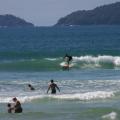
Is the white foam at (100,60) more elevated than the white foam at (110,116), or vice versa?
the white foam at (100,60)

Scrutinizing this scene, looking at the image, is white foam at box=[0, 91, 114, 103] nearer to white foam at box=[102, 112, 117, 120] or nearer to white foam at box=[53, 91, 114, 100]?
white foam at box=[53, 91, 114, 100]

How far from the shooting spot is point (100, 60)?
59406 mm

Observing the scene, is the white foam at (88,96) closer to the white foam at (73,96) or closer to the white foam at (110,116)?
the white foam at (73,96)

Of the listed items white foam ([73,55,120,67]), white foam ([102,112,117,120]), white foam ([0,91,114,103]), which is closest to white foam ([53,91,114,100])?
white foam ([0,91,114,103])

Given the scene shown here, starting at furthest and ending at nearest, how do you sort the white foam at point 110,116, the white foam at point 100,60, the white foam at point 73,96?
the white foam at point 100,60
the white foam at point 73,96
the white foam at point 110,116

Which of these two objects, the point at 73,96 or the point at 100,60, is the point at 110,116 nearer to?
the point at 73,96

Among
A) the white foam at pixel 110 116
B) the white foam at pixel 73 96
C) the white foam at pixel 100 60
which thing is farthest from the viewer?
the white foam at pixel 100 60

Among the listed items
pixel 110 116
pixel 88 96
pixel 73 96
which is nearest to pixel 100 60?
pixel 88 96

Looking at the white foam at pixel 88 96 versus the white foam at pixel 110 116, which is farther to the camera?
the white foam at pixel 88 96

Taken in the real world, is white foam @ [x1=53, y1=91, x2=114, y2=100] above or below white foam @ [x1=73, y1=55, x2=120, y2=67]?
below

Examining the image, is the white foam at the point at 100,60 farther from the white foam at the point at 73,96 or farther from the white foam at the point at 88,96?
the white foam at the point at 73,96

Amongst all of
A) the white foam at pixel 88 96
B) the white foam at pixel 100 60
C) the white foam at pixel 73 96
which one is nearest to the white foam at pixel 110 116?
the white foam at pixel 73 96

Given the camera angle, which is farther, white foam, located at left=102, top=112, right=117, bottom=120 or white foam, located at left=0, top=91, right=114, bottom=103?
white foam, located at left=0, top=91, right=114, bottom=103

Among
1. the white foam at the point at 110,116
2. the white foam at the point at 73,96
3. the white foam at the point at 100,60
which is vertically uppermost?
the white foam at the point at 100,60
